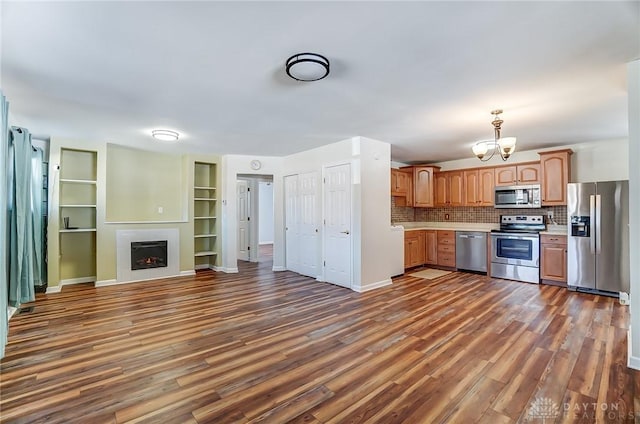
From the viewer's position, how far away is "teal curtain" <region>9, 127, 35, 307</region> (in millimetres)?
3225

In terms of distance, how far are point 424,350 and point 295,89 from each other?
272cm

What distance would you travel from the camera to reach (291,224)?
20.4 feet

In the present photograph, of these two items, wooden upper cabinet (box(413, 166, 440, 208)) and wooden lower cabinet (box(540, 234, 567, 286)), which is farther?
wooden upper cabinet (box(413, 166, 440, 208))

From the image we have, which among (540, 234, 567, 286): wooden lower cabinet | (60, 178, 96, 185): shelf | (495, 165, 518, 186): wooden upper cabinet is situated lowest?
(540, 234, 567, 286): wooden lower cabinet

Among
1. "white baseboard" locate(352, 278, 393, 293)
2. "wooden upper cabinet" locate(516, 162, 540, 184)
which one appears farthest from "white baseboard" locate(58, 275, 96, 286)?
"wooden upper cabinet" locate(516, 162, 540, 184)

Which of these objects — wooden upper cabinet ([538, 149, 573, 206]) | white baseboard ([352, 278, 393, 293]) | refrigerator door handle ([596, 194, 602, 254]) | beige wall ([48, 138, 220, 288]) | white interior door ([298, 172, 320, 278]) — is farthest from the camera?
white interior door ([298, 172, 320, 278])

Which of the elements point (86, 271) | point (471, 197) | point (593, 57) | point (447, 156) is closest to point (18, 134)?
point (86, 271)

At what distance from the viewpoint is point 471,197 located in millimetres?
6301

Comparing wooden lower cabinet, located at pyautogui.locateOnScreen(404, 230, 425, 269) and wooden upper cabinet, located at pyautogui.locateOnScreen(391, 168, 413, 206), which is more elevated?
wooden upper cabinet, located at pyautogui.locateOnScreen(391, 168, 413, 206)

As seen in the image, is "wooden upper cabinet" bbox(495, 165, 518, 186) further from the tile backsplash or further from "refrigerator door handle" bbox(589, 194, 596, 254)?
"refrigerator door handle" bbox(589, 194, 596, 254)

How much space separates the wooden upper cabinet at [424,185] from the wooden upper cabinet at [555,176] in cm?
200

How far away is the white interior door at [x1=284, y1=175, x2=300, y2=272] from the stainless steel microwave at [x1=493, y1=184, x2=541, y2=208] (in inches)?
157

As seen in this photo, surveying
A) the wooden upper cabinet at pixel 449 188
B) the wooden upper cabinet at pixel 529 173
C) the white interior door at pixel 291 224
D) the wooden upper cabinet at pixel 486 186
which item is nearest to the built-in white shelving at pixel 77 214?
the white interior door at pixel 291 224

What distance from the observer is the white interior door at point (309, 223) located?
5652 millimetres
